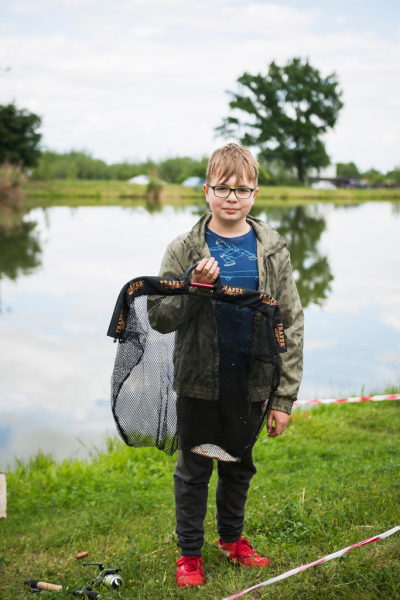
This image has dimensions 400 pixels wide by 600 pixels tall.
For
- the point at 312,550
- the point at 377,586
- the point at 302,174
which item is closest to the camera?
the point at 377,586

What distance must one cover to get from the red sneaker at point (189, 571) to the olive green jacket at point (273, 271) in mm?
845

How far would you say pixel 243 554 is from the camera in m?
2.71

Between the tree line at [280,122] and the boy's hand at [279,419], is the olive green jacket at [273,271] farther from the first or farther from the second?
the tree line at [280,122]

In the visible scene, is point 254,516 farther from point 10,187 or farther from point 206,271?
point 10,187

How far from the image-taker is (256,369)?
8.18 feet

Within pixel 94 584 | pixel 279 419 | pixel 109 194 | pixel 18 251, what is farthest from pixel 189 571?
pixel 109 194

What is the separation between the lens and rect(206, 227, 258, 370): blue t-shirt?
2.44m

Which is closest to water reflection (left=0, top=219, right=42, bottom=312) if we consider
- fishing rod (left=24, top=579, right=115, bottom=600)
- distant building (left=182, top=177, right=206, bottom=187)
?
fishing rod (left=24, top=579, right=115, bottom=600)

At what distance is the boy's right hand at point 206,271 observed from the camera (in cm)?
231

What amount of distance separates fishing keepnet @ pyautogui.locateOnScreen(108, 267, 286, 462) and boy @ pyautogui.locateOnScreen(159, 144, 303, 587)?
115 mm

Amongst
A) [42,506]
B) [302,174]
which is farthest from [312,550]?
[302,174]

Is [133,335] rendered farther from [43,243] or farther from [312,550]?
[43,243]

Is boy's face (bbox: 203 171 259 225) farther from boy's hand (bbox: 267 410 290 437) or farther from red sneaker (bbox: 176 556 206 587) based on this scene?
red sneaker (bbox: 176 556 206 587)

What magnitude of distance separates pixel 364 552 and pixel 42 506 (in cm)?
244
